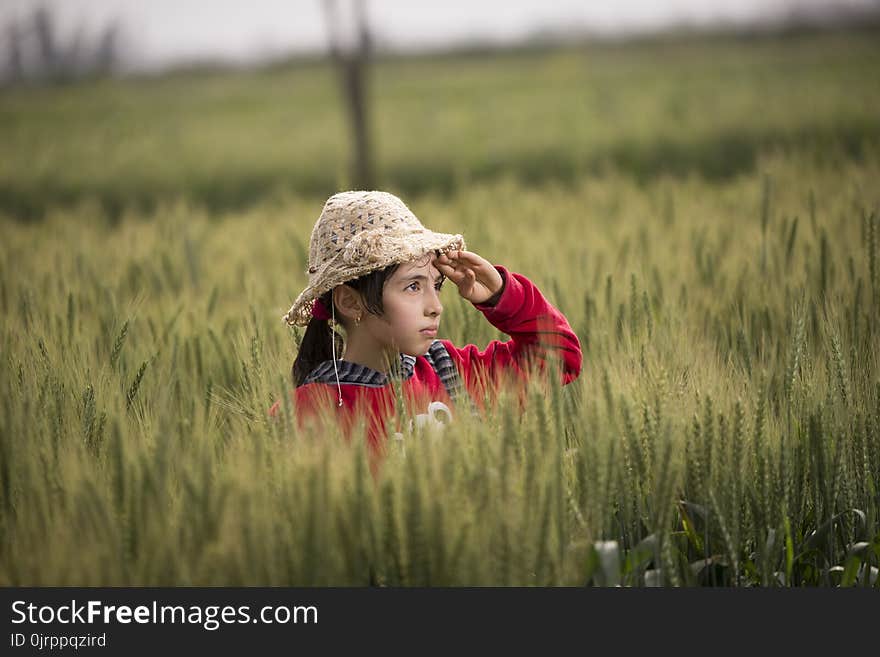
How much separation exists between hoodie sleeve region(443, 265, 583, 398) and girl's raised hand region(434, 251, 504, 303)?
26 millimetres

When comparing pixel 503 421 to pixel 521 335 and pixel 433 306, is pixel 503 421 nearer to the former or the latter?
pixel 433 306

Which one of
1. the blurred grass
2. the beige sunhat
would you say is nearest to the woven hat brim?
the beige sunhat

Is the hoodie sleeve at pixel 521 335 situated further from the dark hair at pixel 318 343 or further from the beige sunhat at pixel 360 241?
the dark hair at pixel 318 343

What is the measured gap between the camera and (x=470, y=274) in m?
2.02

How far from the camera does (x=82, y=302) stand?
3.06 metres

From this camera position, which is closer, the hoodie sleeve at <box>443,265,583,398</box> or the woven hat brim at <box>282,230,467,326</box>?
the woven hat brim at <box>282,230,467,326</box>

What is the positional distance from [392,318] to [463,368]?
0.31 meters

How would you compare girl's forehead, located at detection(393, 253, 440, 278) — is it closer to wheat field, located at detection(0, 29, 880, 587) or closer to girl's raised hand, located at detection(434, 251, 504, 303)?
girl's raised hand, located at detection(434, 251, 504, 303)


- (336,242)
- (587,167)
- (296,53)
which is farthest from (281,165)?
(296,53)

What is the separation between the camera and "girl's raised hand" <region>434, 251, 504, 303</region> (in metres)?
1.96

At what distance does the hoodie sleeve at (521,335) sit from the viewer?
206cm

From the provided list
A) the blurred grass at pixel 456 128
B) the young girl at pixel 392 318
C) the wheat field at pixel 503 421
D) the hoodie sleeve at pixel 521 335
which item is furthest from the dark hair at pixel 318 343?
the blurred grass at pixel 456 128

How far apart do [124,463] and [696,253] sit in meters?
2.50

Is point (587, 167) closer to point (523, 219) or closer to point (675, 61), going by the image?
point (523, 219)
